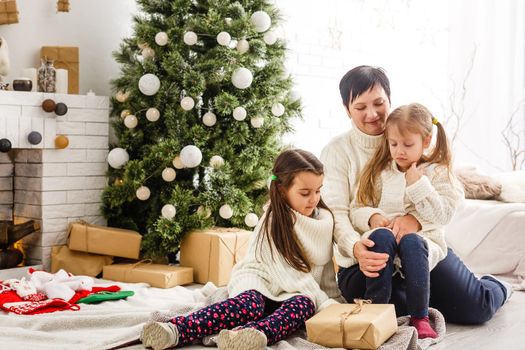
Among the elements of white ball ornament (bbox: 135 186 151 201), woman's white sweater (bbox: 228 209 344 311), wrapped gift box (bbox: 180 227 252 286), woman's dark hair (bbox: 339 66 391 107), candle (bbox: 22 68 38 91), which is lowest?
wrapped gift box (bbox: 180 227 252 286)

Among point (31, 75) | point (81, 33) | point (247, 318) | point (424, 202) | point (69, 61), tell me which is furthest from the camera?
point (81, 33)

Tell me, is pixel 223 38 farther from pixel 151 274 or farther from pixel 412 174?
pixel 412 174

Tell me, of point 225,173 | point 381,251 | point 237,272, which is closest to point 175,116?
point 225,173

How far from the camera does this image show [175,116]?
151 inches

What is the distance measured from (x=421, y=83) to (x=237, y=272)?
352 cm

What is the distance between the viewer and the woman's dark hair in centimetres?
279

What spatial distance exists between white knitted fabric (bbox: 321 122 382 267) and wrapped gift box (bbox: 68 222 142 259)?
52.3 inches

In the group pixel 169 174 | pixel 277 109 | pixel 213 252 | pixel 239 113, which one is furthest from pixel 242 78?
pixel 213 252

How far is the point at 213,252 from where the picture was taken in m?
3.73

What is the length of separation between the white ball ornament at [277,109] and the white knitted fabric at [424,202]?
123cm

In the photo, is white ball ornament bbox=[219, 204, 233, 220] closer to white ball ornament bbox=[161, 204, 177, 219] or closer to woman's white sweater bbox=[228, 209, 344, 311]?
white ball ornament bbox=[161, 204, 177, 219]

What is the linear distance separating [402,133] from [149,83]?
5.35 ft

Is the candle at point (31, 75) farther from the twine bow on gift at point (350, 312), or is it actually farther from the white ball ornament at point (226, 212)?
the twine bow on gift at point (350, 312)

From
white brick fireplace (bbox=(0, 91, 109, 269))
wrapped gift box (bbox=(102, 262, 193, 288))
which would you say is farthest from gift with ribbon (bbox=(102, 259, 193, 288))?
white brick fireplace (bbox=(0, 91, 109, 269))
